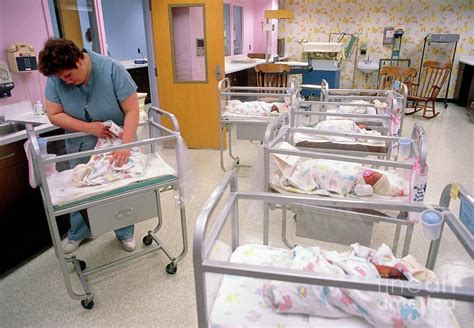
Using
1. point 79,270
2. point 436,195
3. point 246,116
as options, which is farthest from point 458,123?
point 79,270

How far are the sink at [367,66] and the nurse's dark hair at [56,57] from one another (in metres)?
6.43

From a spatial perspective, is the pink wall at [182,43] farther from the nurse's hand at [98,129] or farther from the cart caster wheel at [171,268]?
the cart caster wheel at [171,268]

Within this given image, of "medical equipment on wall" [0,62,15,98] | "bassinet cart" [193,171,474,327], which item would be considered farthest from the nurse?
"bassinet cart" [193,171,474,327]

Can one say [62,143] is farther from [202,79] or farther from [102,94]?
[202,79]

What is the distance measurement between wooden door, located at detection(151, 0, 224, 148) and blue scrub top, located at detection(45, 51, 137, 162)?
209 cm

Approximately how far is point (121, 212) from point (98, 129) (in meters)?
0.49

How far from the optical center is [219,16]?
3.69 m

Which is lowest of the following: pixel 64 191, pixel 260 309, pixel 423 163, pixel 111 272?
pixel 111 272

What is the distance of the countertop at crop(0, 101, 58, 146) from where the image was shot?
7.17 feet

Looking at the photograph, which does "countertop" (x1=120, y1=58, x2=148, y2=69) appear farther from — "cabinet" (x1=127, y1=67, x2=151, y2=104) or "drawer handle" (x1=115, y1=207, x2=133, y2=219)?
"drawer handle" (x1=115, y1=207, x2=133, y2=219)

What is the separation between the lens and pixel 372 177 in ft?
6.07

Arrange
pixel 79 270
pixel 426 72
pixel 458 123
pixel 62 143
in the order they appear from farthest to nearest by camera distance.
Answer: pixel 426 72, pixel 458 123, pixel 62 143, pixel 79 270

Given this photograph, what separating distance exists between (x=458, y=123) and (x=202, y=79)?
4.17 meters

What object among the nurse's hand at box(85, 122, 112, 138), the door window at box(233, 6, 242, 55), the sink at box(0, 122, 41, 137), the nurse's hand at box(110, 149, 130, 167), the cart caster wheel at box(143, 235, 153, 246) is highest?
the door window at box(233, 6, 242, 55)
